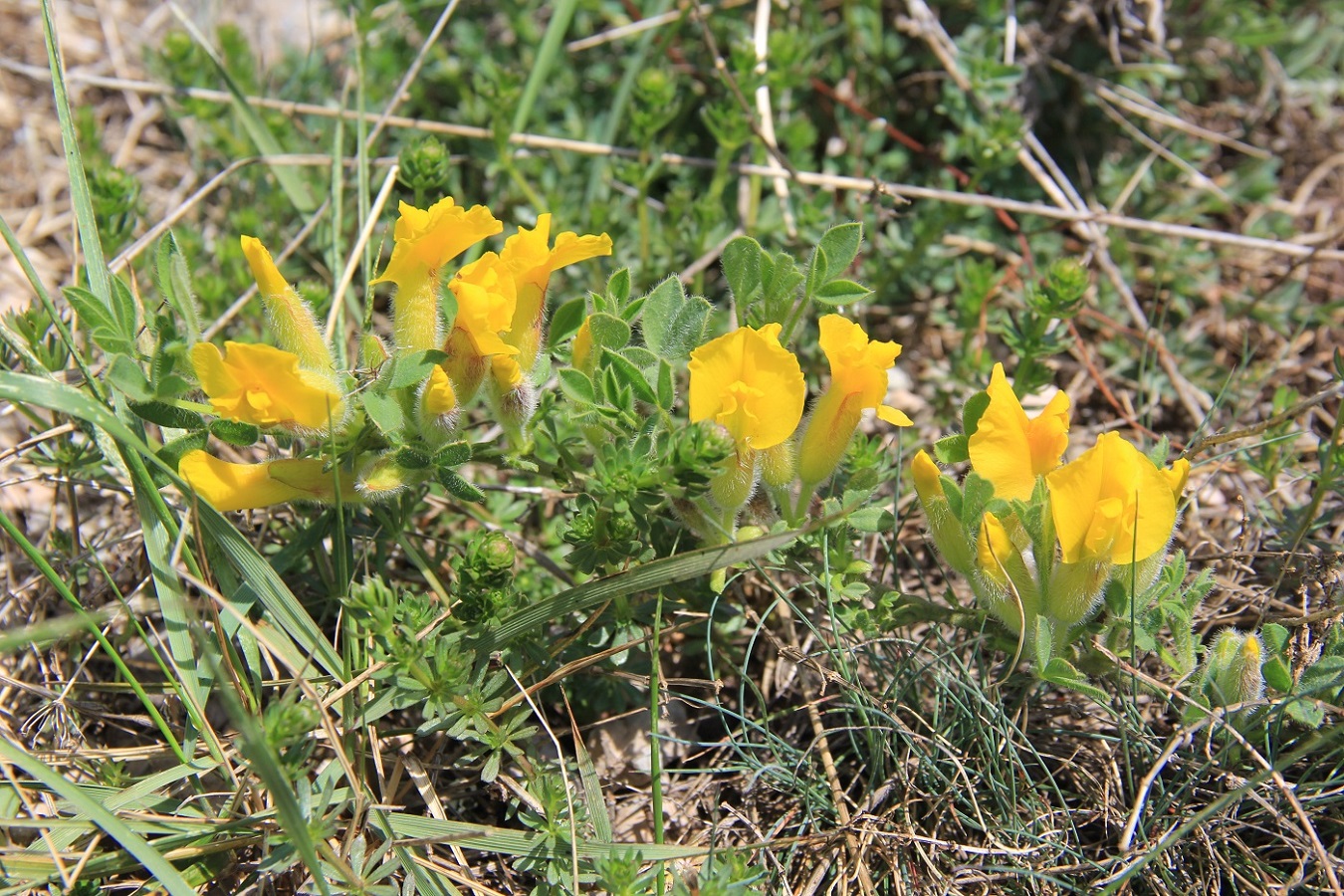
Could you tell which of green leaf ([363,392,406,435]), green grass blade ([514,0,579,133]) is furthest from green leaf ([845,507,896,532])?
green grass blade ([514,0,579,133])

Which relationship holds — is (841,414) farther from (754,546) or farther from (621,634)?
(621,634)

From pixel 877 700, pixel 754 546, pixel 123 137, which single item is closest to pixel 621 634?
pixel 754 546

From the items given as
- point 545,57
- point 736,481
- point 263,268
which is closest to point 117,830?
point 263,268

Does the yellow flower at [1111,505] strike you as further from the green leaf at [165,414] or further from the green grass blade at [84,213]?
the green grass blade at [84,213]

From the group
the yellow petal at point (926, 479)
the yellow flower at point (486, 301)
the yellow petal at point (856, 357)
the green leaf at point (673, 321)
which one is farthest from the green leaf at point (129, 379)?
the yellow petal at point (926, 479)

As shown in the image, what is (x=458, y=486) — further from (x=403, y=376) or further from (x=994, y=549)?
(x=994, y=549)

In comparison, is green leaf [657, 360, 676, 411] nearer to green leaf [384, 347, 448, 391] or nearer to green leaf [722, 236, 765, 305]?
green leaf [722, 236, 765, 305]
